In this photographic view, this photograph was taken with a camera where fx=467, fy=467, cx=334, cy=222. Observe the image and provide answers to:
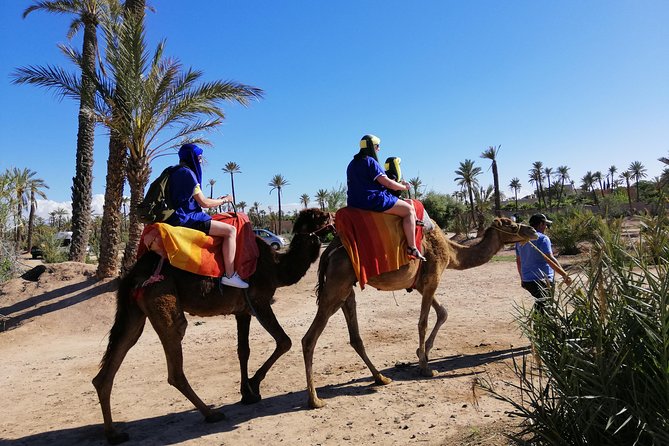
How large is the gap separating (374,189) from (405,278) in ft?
3.83

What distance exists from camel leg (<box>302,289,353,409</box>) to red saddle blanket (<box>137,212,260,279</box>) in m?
0.92

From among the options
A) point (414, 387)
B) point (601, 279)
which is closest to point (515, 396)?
point (414, 387)

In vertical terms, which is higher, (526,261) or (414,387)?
(526,261)

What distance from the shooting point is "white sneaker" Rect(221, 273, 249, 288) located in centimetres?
512

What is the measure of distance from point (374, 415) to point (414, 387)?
0.93 m

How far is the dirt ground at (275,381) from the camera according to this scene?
14.7 feet

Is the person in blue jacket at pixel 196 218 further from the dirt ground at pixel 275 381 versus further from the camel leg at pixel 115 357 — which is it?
the dirt ground at pixel 275 381

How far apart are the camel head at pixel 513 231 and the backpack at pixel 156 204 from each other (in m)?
4.61

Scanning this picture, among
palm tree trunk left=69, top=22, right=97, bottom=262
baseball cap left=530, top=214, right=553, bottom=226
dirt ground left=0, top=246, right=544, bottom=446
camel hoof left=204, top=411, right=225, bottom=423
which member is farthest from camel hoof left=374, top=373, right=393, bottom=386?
palm tree trunk left=69, top=22, right=97, bottom=262

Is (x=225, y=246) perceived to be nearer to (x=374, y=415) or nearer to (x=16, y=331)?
(x=374, y=415)

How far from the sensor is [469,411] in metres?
4.64

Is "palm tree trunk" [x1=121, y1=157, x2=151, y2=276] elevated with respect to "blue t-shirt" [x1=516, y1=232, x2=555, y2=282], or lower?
elevated

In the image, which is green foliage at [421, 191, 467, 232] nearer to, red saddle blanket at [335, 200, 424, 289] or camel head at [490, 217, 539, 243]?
camel head at [490, 217, 539, 243]

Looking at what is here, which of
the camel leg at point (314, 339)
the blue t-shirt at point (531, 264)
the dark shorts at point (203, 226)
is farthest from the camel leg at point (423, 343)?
the dark shorts at point (203, 226)
